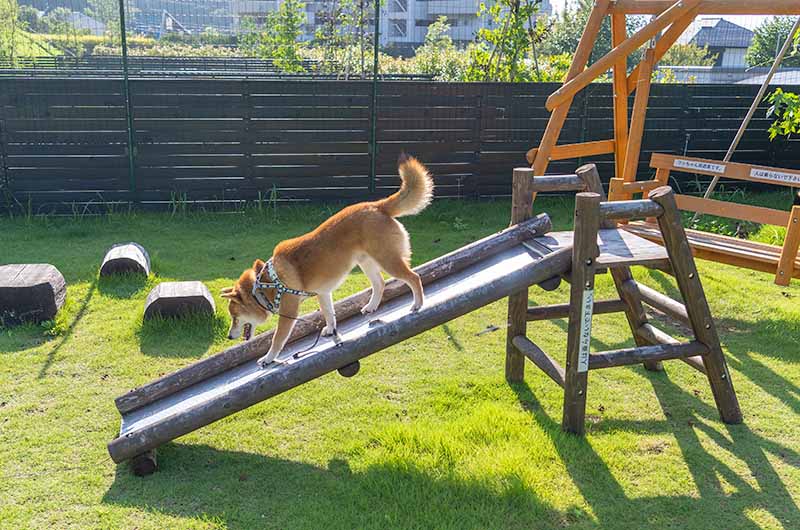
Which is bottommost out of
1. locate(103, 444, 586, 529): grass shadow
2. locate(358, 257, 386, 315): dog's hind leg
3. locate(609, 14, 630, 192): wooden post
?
locate(103, 444, 586, 529): grass shadow

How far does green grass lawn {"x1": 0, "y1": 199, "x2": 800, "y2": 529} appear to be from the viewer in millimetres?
3381

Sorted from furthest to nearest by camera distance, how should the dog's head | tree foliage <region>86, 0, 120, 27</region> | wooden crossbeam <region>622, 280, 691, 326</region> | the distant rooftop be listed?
the distant rooftop < tree foliage <region>86, 0, 120, 27</region> < wooden crossbeam <region>622, 280, 691, 326</region> < the dog's head

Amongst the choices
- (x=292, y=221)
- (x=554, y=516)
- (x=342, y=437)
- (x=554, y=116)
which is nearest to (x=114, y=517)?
(x=342, y=437)

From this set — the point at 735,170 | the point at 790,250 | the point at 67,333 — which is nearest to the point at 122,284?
the point at 67,333

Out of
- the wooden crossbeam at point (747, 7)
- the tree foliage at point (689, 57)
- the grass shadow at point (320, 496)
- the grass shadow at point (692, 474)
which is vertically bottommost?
the grass shadow at point (320, 496)

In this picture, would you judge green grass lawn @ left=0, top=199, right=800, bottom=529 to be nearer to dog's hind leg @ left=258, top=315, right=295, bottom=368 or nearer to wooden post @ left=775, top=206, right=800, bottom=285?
dog's hind leg @ left=258, top=315, right=295, bottom=368

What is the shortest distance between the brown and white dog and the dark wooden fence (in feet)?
19.6

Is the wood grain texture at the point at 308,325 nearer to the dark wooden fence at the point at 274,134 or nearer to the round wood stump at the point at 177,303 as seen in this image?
the round wood stump at the point at 177,303

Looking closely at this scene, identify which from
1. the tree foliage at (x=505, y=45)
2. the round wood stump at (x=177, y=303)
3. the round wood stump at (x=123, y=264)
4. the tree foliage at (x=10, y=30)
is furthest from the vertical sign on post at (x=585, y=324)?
the tree foliage at (x=10, y=30)

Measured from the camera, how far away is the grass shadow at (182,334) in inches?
208

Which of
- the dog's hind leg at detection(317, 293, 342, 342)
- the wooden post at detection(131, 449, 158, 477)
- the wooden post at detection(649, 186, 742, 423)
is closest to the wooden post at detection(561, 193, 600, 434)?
the wooden post at detection(649, 186, 742, 423)

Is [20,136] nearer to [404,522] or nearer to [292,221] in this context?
[292,221]

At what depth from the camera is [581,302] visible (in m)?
3.82

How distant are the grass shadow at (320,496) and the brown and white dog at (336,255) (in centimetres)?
69
